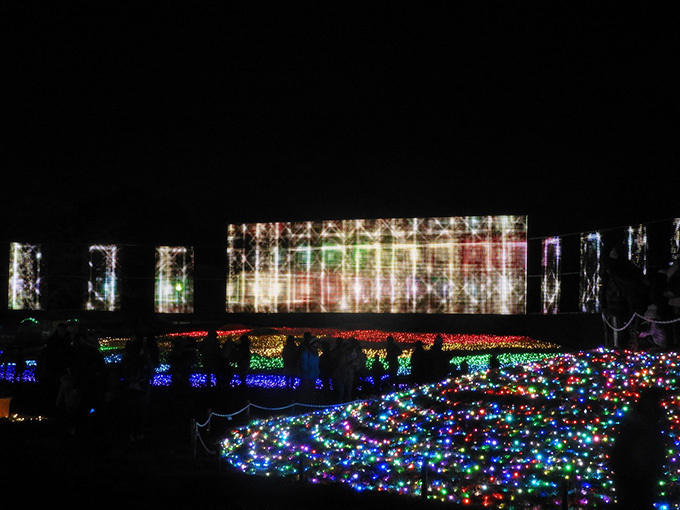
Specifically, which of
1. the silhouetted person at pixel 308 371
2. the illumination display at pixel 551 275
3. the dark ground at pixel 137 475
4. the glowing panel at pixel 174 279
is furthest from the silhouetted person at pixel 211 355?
the glowing panel at pixel 174 279

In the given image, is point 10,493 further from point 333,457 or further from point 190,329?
point 190,329

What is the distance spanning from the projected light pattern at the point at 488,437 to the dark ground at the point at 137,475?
779 mm

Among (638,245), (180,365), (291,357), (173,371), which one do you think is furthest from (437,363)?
(638,245)

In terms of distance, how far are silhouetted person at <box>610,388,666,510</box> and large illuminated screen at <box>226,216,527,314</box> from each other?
28.0 m

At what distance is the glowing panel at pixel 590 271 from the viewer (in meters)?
29.9

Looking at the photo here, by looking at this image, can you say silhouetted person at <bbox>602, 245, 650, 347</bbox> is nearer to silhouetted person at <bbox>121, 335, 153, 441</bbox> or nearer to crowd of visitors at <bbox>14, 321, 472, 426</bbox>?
crowd of visitors at <bbox>14, 321, 472, 426</bbox>

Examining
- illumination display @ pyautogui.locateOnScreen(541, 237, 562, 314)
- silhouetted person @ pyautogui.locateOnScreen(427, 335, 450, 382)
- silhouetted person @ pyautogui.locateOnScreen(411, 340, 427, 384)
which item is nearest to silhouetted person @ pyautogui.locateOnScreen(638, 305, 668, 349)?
silhouetted person @ pyautogui.locateOnScreen(427, 335, 450, 382)

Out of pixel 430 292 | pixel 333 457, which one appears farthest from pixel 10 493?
pixel 430 292

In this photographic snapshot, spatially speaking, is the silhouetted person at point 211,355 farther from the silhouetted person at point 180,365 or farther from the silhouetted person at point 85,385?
the silhouetted person at point 85,385

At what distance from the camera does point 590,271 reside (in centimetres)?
3073

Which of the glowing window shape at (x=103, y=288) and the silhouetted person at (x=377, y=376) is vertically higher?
the glowing window shape at (x=103, y=288)

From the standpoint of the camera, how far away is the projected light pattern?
11.8m

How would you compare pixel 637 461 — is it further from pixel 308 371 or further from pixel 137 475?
pixel 308 371

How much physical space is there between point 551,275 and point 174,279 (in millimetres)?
19680
